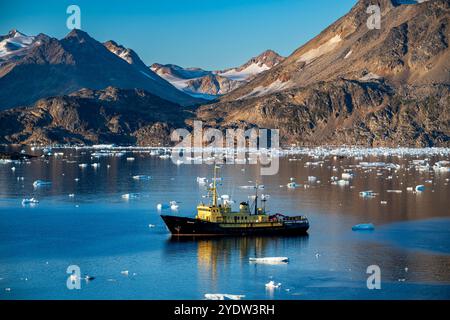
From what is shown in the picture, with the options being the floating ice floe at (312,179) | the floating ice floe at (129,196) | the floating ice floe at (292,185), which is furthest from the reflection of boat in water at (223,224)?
the floating ice floe at (312,179)

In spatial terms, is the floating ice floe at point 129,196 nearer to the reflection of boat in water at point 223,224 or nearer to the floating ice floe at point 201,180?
the floating ice floe at point 201,180

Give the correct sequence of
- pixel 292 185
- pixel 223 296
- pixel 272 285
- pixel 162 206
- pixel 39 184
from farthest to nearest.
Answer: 1. pixel 39 184
2. pixel 292 185
3. pixel 162 206
4. pixel 272 285
5. pixel 223 296

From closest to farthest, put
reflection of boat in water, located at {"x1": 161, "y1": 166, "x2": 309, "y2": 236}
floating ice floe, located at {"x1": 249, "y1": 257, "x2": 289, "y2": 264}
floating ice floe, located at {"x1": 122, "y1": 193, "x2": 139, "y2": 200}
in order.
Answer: floating ice floe, located at {"x1": 249, "y1": 257, "x2": 289, "y2": 264} < reflection of boat in water, located at {"x1": 161, "y1": 166, "x2": 309, "y2": 236} < floating ice floe, located at {"x1": 122, "y1": 193, "x2": 139, "y2": 200}

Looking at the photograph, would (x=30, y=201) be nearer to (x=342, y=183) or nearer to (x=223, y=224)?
(x=223, y=224)

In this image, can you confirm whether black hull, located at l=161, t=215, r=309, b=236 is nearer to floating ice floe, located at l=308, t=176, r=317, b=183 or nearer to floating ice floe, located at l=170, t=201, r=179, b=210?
floating ice floe, located at l=170, t=201, r=179, b=210

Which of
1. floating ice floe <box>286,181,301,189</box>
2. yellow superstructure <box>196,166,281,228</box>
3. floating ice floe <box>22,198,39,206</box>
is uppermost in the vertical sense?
floating ice floe <box>286,181,301,189</box>

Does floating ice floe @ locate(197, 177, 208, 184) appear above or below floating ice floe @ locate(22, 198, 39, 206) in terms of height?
above

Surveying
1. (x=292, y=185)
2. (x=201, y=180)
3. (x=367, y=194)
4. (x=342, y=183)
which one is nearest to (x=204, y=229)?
(x=367, y=194)

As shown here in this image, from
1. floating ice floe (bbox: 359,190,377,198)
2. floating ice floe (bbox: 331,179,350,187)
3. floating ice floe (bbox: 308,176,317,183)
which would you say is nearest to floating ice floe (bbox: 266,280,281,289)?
floating ice floe (bbox: 359,190,377,198)
